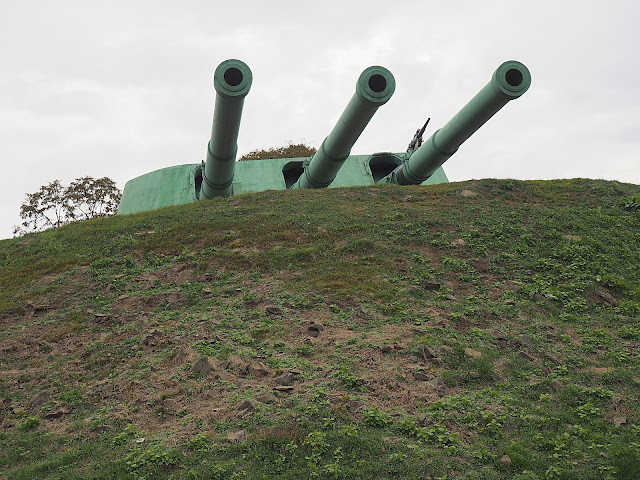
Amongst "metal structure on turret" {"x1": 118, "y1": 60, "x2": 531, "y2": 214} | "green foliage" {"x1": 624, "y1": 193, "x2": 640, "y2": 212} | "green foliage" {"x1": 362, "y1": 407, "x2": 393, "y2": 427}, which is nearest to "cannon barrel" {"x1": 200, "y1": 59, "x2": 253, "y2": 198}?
"metal structure on turret" {"x1": 118, "y1": 60, "x2": 531, "y2": 214}

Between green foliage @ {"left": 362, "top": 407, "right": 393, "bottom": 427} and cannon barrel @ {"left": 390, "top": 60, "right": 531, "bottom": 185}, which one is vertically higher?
cannon barrel @ {"left": 390, "top": 60, "right": 531, "bottom": 185}

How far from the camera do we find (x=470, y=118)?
38.7 ft

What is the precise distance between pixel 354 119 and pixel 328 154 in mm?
1756

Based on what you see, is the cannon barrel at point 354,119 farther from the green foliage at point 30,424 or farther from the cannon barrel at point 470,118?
the green foliage at point 30,424

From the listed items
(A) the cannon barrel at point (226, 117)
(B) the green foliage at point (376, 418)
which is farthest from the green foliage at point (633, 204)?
(B) the green foliage at point (376, 418)

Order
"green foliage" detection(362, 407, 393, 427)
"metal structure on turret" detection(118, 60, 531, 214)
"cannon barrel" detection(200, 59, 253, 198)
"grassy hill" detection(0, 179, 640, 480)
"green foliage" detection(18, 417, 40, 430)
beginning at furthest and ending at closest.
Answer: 1. "metal structure on turret" detection(118, 60, 531, 214)
2. "cannon barrel" detection(200, 59, 253, 198)
3. "green foliage" detection(18, 417, 40, 430)
4. "green foliage" detection(362, 407, 393, 427)
5. "grassy hill" detection(0, 179, 640, 480)

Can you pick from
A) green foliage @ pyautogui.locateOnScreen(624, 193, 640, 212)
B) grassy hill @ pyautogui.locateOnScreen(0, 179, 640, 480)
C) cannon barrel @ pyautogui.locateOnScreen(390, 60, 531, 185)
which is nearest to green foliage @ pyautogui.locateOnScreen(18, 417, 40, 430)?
grassy hill @ pyautogui.locateOnScreen(0, 179, 640, 480)

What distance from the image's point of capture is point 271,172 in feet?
57.5

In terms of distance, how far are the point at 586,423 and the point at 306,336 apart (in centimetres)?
322

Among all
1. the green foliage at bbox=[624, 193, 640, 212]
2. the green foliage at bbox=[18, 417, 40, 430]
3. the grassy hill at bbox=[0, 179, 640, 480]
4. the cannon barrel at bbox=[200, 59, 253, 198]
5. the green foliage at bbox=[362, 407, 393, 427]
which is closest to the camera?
the grassy hill at bbox=[0, 179, 640, 480]

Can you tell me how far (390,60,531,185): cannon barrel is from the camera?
10.8 meters

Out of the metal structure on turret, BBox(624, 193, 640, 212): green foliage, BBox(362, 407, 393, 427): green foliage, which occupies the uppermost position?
the metal structure on turret

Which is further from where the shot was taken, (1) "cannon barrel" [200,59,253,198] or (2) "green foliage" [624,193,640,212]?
(2) "green foliage" [624,193,640,212]

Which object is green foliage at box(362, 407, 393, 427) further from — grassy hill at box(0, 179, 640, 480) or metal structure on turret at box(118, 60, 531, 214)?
metal structure on turret at box(118, 60, 531, 214)
